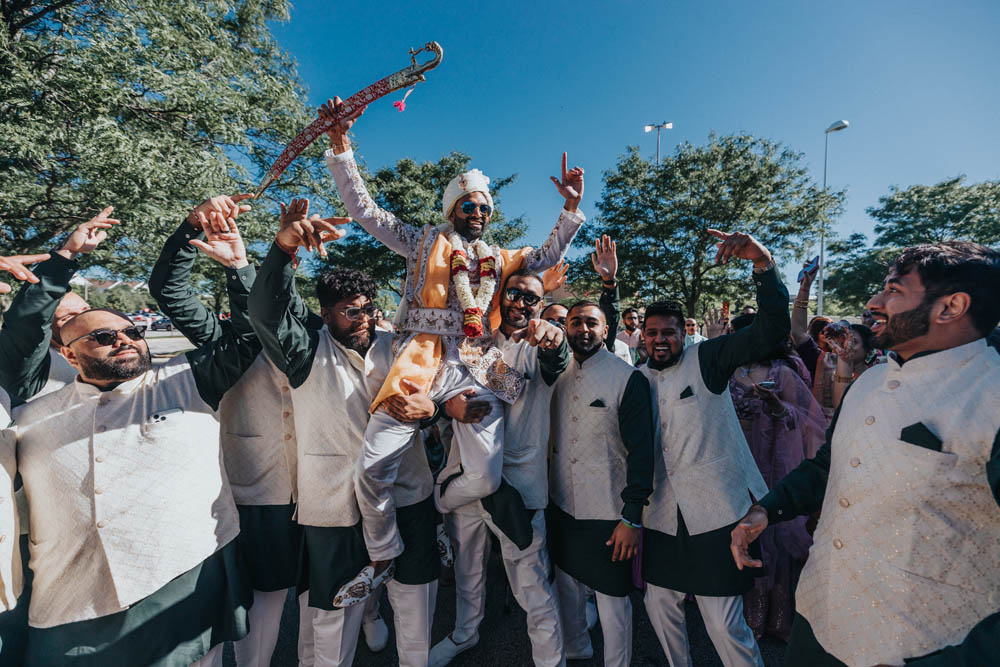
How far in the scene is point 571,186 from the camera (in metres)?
3.26

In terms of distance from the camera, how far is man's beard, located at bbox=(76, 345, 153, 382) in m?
1.96

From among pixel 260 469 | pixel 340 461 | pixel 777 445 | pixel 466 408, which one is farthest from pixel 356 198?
pixel 777 445

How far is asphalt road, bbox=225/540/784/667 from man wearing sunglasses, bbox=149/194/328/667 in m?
0.83

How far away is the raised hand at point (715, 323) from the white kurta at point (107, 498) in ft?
14.6

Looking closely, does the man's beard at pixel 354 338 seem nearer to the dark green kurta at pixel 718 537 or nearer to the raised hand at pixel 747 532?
the dark green kurta at pixel 718 537

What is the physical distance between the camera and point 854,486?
1530 millimetres

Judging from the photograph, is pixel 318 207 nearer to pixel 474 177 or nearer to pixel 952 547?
pixel 474 177

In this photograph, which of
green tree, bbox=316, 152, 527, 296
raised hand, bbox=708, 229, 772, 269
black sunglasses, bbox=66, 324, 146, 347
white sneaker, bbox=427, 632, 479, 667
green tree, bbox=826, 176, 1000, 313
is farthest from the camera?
green tree, bbox=826, 176, 1000, 313

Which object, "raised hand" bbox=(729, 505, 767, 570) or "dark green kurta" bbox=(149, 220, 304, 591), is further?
"dark green kurta" bbox=(149, 220, 304, 591)

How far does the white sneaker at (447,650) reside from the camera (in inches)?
114

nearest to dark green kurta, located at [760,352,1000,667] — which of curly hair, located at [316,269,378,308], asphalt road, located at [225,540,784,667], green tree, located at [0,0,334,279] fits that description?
asphalt road, located at [225,540,784,667]

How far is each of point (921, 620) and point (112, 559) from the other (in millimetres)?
3114

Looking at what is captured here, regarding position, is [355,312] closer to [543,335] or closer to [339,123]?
[543,335]

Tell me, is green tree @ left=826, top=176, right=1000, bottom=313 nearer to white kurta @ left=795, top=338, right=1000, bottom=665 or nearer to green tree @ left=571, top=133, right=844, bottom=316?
green tree @ left=571, top=133, right=844, bottom=316
